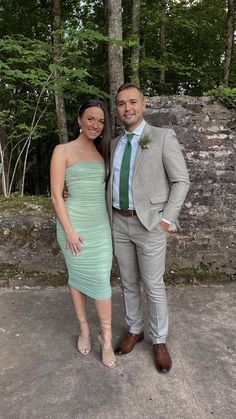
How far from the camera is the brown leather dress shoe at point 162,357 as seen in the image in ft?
7.79

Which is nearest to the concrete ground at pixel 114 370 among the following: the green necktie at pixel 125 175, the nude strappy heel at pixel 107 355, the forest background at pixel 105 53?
the nude strappy heel at pixel 107 355

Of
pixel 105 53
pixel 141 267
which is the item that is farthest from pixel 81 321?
pixel 105 53

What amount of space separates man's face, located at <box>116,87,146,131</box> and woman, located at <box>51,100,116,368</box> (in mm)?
113

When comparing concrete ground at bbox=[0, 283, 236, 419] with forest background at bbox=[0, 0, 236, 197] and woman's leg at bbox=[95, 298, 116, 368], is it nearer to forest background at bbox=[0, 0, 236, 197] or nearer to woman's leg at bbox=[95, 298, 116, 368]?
woman's leg at bbox=[95, 298, 116, 368]

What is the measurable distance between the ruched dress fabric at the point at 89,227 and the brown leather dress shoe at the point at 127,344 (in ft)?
1.34

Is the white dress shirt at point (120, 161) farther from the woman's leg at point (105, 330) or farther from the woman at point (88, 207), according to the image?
the woman's leg at point (105, 330)

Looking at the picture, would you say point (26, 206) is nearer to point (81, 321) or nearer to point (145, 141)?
point (81, 321)

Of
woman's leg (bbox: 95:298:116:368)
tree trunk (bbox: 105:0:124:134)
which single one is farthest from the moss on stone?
tree trunk (bbox: 105:0:124:134)

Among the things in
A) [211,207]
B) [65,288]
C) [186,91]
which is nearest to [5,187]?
[65,288]

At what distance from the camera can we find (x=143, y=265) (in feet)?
8.21

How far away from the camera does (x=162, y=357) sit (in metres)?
2.43

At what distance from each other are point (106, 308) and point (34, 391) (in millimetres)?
667

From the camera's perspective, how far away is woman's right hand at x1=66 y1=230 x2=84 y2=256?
2361 millimetres

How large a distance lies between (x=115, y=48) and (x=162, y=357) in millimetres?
5023
